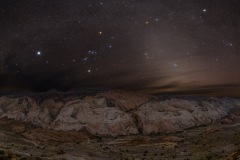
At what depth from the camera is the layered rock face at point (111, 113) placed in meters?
84.5

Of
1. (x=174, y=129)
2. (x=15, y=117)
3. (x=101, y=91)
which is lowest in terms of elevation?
(x=174, y=129)

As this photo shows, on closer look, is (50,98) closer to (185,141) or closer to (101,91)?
(101,91)

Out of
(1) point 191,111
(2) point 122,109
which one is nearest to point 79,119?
(2) point 122,109

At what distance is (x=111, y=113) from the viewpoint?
89.5 metres

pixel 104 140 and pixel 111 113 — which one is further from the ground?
pixel 111 113

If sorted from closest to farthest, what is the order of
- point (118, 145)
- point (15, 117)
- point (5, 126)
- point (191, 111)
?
point (118, 145), point (5, 126), point (15, 117), point (191, 111)

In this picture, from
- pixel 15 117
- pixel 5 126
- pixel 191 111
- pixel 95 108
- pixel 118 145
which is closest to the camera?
pixel 118 145

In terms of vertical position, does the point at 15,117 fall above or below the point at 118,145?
above

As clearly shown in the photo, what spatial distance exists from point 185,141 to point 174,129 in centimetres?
2133

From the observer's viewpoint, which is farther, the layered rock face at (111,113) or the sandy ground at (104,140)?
the layered rock face at (111,113)

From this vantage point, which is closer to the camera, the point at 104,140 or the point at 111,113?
the point at 104,140

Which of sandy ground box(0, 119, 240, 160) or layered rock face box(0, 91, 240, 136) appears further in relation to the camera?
layered rock face box(0, 91, 240, 136)

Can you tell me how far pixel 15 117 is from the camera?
85625 millimetres

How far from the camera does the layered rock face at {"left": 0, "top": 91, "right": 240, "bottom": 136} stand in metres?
84.5
